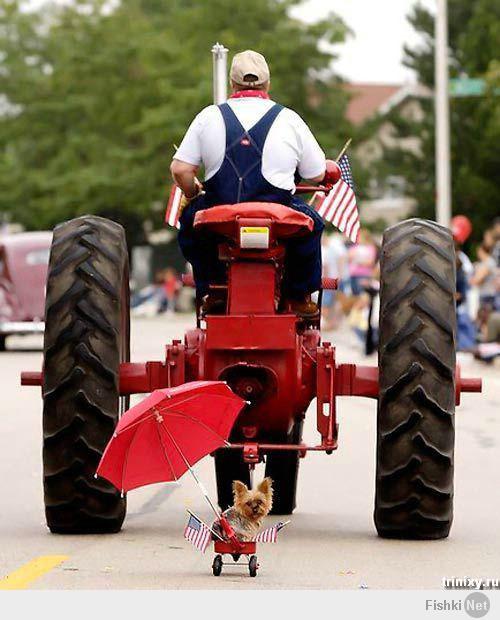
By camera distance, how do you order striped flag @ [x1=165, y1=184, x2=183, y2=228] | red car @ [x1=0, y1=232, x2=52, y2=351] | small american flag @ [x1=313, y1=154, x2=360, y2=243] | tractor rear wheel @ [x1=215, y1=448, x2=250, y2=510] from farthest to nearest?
red car @ [x1=0, y1=232, x2=52, y2=351]
small american flag @ [x1=313, y1=154, x2=360, y2=243]
striped flag @ [x1=165, y1=184, x2=183, y2=228]
tractor rear wheel @ [x1=215, y1=448, x2=250, y2=510]

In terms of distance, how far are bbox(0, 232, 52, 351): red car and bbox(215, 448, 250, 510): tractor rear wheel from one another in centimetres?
2113

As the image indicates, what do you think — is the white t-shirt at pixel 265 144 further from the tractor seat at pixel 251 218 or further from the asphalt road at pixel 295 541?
the asphalt road at pixel 295 541

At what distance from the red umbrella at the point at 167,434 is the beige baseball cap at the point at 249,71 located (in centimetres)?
175

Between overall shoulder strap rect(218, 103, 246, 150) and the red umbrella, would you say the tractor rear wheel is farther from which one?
the red umbrella

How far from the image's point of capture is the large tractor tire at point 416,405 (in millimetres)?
9539

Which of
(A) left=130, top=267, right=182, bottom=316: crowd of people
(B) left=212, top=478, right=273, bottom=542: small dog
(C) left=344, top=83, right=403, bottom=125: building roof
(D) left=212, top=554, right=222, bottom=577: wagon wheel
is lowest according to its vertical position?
(A) left=130, top=267, right=182, bottom=316: crowd of people

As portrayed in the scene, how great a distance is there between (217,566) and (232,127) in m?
2.15

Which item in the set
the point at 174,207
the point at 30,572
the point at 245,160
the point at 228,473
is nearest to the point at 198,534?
the point at 30,572

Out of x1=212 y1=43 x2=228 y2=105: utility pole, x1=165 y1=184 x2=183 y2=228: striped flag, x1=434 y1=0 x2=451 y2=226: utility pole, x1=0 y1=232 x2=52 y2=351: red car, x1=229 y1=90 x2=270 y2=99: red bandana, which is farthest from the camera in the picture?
x1=434 y1=0 x2=451 y2=226: utility pole

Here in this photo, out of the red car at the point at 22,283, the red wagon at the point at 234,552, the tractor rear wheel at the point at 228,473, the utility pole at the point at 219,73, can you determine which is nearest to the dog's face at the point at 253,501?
the red wagon at the point at 234,552

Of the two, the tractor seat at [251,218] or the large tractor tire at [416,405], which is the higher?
the tractor seat at [251,218]

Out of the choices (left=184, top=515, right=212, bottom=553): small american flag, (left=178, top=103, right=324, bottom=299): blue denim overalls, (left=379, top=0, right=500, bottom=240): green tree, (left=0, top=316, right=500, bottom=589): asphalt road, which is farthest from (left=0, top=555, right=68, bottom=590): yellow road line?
(left=379, top=0, right=500, bottom=240): green tree

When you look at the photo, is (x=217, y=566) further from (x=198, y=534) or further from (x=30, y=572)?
(x=30, y=572)

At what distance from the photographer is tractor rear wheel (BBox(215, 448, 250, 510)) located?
34.4 feet
